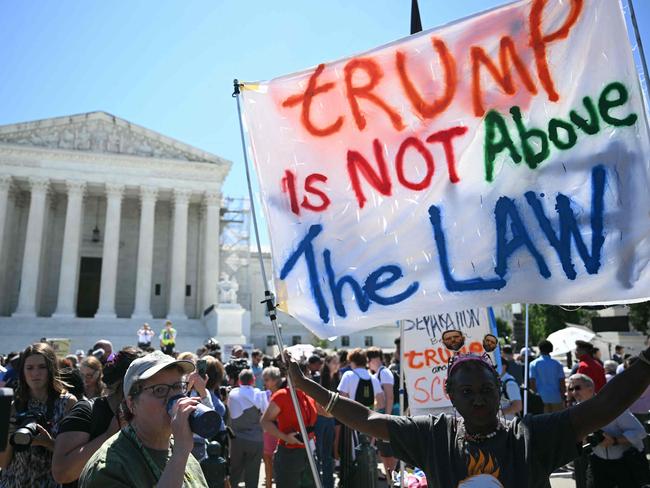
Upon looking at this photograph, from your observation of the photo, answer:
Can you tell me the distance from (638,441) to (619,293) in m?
2.59

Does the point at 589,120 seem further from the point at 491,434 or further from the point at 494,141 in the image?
the point at 491,434

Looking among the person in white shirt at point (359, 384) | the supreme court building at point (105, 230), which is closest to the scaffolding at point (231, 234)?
the supreme court building at point (105, 230)

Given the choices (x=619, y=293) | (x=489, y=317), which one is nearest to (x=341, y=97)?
(x=619, y=293)

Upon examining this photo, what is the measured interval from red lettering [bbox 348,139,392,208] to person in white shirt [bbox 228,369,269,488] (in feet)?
13.7

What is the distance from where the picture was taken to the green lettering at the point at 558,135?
2793 millimetres

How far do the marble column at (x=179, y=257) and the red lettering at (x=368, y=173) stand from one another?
30.2m

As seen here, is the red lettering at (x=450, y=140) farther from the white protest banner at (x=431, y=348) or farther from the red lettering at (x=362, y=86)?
the white protest banner at (x=431, y=348)

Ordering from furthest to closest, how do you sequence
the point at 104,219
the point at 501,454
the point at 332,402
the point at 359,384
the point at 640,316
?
the point at 104,219 < the point at 640,316 < the point at 359,384 < the point at 332,402 < the point at 501,454

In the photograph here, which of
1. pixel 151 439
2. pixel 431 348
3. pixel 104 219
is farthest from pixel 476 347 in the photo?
pixel 104 219

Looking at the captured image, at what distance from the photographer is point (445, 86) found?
3.12 m

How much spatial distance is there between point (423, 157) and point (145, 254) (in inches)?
1229

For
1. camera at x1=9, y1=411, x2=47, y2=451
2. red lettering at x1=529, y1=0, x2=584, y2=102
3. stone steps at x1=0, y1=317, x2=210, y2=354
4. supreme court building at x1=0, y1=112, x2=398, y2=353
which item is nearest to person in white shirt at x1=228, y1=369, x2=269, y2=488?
camera at x1=9, y1=411, x2=47, y2=451

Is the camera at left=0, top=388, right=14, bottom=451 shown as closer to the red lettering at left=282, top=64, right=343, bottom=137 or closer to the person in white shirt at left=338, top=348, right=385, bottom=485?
the red lettering at left=282, top=64, right=343, bottom=137

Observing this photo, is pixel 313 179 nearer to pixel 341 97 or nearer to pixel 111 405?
pixel 341 97
